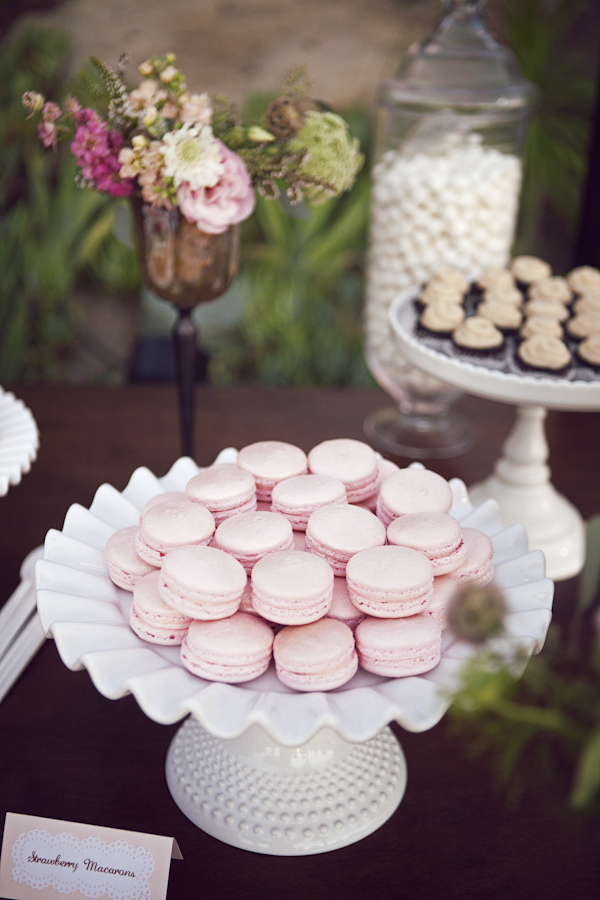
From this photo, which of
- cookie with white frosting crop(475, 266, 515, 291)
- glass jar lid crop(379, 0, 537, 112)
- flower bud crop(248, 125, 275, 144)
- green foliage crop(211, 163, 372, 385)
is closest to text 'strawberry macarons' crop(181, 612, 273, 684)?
flower bud crop(248, 125, 275, 144)

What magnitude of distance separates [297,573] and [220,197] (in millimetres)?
511

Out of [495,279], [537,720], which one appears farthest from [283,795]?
[495,279]

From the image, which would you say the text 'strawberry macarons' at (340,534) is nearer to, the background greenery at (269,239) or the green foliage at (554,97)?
the background greenery at (269,239)

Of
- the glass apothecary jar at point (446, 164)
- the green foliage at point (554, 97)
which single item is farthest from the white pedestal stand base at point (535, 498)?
the green foliage at point (554, 97)

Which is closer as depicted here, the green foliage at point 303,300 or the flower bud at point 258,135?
the flower bud at point 258,135

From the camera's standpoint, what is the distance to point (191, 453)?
112 cm

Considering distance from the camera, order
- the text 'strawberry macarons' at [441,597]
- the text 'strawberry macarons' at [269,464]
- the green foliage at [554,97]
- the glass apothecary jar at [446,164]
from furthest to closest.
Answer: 1. the green foliage at [554,97]
2. the glass apothecary jar at [446,164]
3. the text 'strawberry macarons' at [269,464]
4. the text 'strawberry macarons' at [441,597]

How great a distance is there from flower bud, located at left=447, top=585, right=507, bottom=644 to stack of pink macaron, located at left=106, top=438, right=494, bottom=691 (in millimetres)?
243

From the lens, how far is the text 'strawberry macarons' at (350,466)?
0.74 metres

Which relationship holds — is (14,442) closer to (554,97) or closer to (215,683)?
(215,683)

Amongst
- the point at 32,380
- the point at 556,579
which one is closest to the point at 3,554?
the point at 556,579

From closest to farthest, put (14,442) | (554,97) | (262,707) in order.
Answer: (262,707)
(14,442)
(554,97)

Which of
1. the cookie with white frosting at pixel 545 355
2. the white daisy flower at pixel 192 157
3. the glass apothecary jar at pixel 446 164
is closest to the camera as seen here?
the white daisy flower at pixel 192 157

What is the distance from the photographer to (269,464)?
74 centimetres
